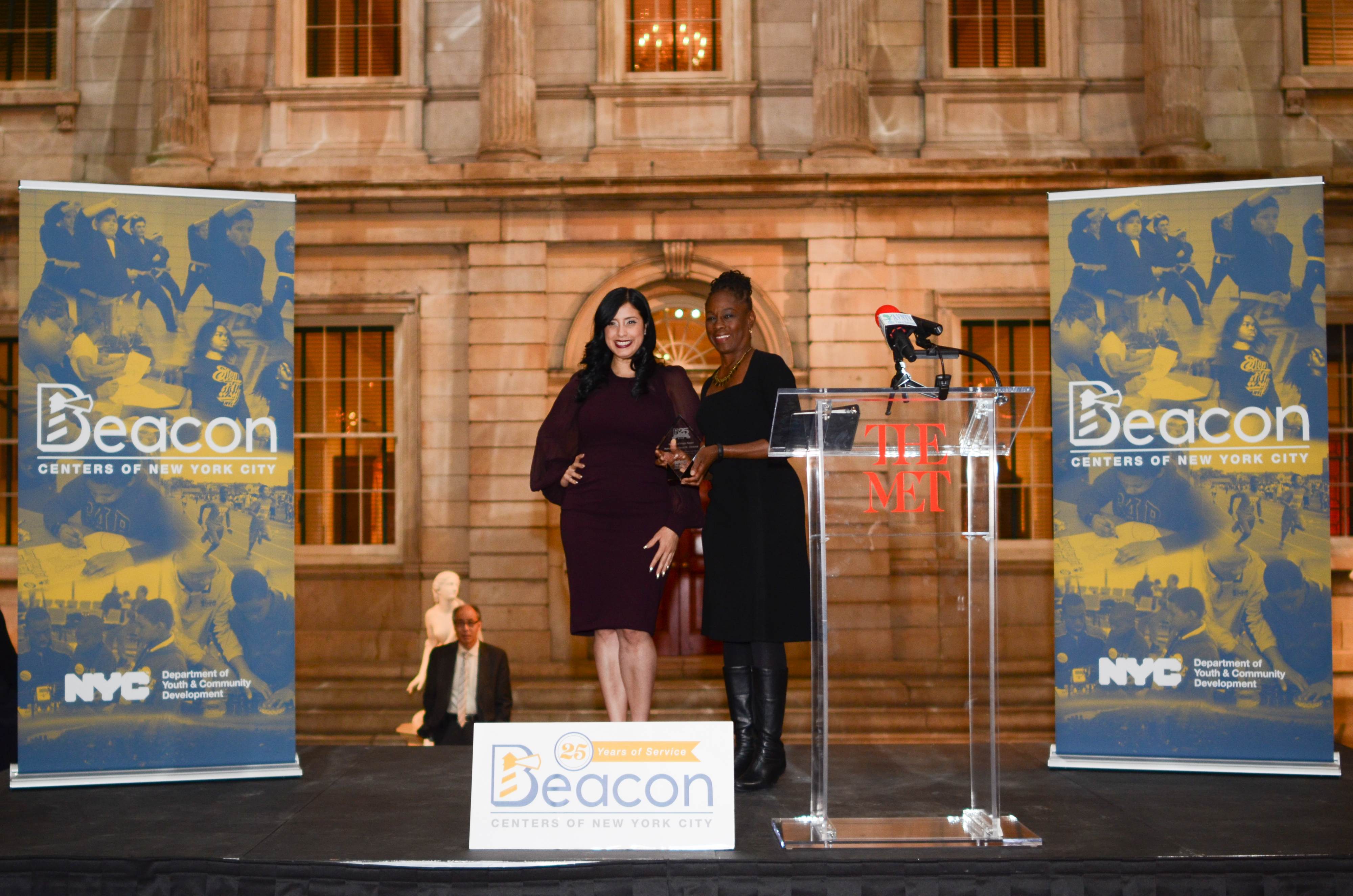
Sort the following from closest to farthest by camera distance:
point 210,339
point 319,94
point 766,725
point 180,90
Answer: point 766,725, point 210,339, point 180,90, point 319,94

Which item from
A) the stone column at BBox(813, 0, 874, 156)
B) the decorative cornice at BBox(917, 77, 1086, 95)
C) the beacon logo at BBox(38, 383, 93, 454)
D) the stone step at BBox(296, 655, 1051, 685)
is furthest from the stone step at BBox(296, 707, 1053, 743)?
the decorative cornice at BBox(917, 77, 1086, 95)

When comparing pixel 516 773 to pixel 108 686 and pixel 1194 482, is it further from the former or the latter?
pixel 1194 482

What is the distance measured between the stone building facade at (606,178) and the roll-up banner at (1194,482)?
3.76 meters

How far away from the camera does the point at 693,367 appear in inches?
313

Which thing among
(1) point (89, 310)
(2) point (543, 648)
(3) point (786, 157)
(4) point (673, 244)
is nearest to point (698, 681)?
(2) point (543, 648)

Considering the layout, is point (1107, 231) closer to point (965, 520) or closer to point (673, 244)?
point (965, 520)

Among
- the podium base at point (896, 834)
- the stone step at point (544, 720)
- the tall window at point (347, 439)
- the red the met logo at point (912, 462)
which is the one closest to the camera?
the podium base at point (896, 834)

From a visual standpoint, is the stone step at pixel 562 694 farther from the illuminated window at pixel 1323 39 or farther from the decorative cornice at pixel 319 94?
the illuminated window at pixel 1323 39

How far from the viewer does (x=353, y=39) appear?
827 centimetres

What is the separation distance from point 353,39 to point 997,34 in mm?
4864

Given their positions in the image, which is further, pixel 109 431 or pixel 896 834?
pixel 109 431

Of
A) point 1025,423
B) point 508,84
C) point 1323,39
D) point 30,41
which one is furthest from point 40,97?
point 1323,39

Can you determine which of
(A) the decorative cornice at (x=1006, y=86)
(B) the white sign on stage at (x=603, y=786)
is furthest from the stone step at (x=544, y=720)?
(A) the decorative cornice at (x=1006, y=86)

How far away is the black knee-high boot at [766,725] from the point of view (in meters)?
3.29
